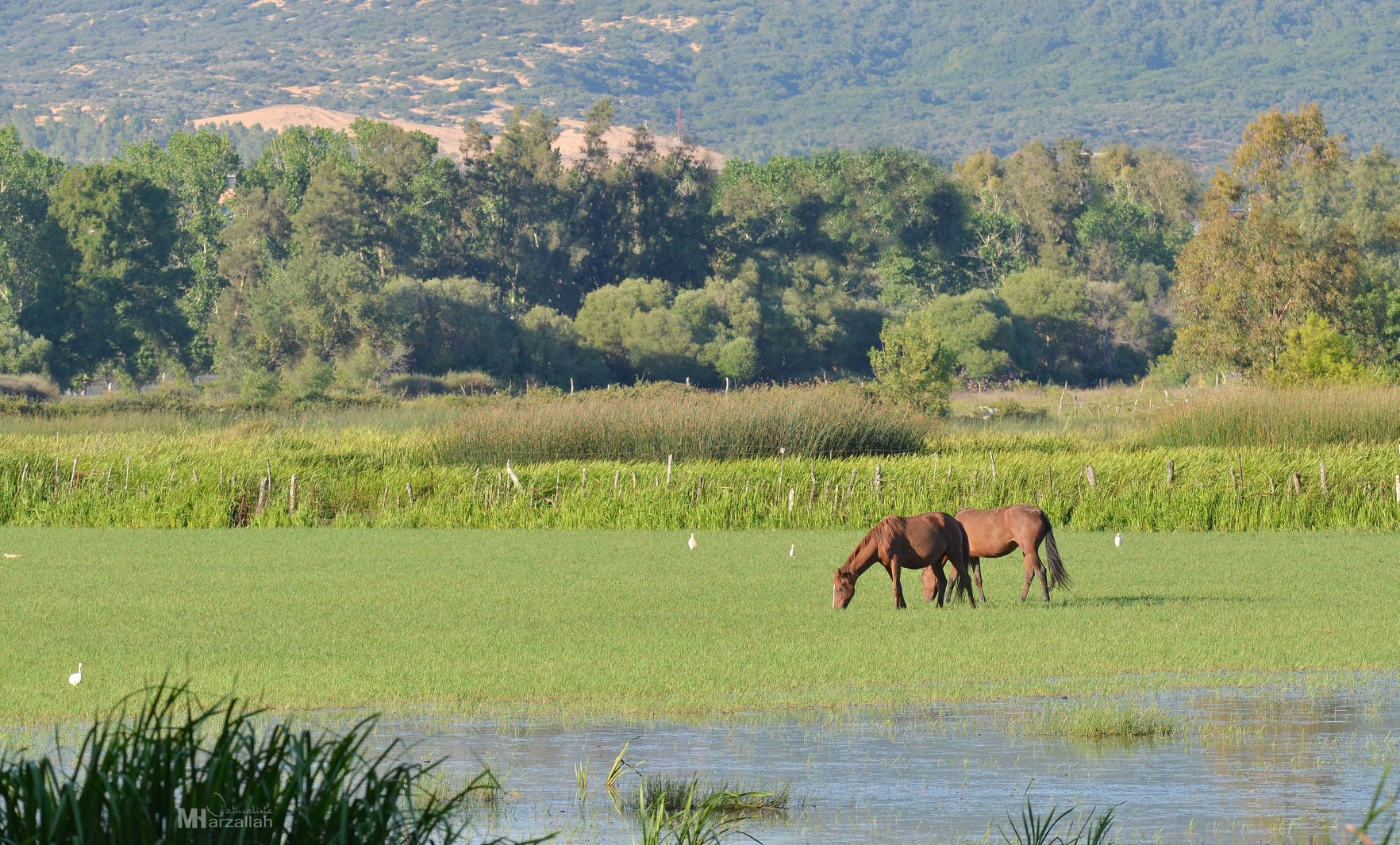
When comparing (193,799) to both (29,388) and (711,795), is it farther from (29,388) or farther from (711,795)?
(29,388)

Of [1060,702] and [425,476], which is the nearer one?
[1060,702]

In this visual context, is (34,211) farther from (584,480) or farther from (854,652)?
(854,652)

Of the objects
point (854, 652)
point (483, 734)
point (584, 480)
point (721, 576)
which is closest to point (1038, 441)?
point (584, 480)

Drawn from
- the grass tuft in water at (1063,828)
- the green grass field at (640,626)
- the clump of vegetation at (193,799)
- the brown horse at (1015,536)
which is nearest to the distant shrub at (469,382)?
the green grass field at (640,626)

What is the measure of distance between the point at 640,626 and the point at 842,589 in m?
1.89

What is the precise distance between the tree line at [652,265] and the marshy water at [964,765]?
50.2 m

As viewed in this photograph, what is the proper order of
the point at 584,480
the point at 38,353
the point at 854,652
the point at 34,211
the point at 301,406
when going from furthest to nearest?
the point at 34,211 < the point at 38,353 < the point at 301,406 < the point at 584,480 < the point at 854,652

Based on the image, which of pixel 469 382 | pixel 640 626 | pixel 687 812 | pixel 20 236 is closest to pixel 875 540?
pixel 640 626

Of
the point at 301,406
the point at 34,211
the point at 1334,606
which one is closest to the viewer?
the point at 1334,606

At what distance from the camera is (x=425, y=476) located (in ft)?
101

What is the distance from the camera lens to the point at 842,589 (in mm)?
15875

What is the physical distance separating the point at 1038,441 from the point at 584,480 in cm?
1263

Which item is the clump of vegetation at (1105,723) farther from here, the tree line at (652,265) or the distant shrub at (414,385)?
the distant shrub at (414,385)

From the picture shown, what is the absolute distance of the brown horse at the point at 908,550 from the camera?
15.2 metres
